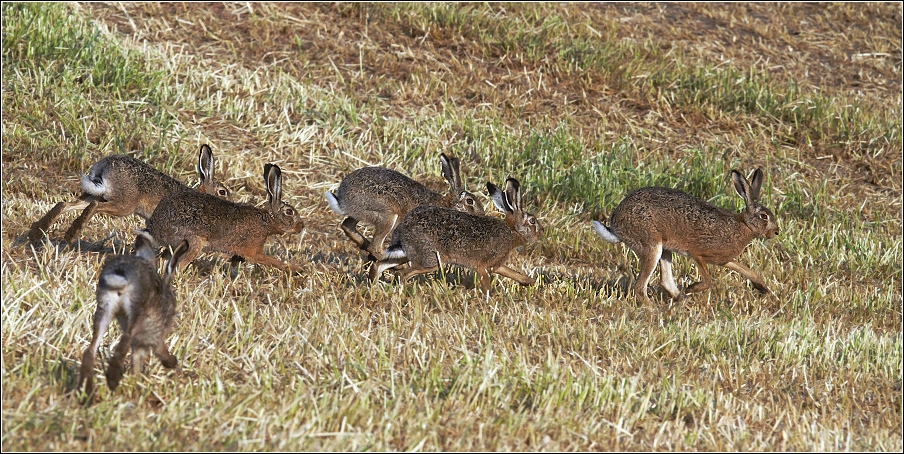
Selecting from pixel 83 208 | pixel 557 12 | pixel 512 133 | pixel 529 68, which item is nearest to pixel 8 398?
pixel 83 208

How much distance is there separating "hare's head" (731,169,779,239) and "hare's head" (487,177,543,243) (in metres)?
1.63

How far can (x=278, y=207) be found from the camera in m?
8.19

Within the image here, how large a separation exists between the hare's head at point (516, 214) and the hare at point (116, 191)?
234cm

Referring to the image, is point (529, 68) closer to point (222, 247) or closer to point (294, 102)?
point (294, 102)

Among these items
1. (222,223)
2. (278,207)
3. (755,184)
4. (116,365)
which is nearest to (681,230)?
(755,184)

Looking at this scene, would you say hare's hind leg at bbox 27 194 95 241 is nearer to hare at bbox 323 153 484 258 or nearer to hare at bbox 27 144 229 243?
hare at bbox 27 144 229 243

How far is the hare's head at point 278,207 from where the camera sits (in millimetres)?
7914

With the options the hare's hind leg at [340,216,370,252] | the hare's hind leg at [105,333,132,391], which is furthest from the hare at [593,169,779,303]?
the hare's hind leg at [105,333,132,391]

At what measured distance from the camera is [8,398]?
4.82 m

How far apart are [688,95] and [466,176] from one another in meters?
3.52

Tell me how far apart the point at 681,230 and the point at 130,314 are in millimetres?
4543

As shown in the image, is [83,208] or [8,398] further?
[83,208]

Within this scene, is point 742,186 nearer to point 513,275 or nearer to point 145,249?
point 513,275

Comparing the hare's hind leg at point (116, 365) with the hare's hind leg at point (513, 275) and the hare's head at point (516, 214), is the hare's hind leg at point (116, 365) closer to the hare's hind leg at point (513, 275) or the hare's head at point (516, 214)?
the hare's hind leg at point (513, 275)
